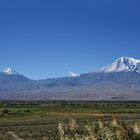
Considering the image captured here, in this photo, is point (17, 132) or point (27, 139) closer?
point (27, 139)

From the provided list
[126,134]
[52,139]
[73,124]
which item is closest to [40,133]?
[52,139]

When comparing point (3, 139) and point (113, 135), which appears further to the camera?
point (3, 139)

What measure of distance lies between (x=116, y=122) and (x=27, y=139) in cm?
4016

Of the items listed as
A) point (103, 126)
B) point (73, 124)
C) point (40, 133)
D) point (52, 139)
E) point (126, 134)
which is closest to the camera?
point (126, 134)

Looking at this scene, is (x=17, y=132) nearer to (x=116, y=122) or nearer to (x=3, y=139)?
(x=3, y=139)

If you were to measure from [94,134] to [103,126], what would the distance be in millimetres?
645

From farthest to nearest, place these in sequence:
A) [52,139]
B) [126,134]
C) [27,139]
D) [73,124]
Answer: [27,139] → [52,139] → [73,124] → [126,134]

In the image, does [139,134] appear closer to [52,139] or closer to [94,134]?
[94,134]

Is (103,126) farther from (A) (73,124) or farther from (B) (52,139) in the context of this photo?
(B) (52,139)

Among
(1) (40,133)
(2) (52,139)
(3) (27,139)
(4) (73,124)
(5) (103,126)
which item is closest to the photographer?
(5) (103,126)

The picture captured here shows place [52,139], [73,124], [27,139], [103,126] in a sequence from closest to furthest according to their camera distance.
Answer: [103,126]
[73,124]
[52,139]
[27,139]

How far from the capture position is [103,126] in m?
13.9

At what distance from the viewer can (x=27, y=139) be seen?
5253 centimetres

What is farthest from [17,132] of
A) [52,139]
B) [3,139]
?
[52,139]
